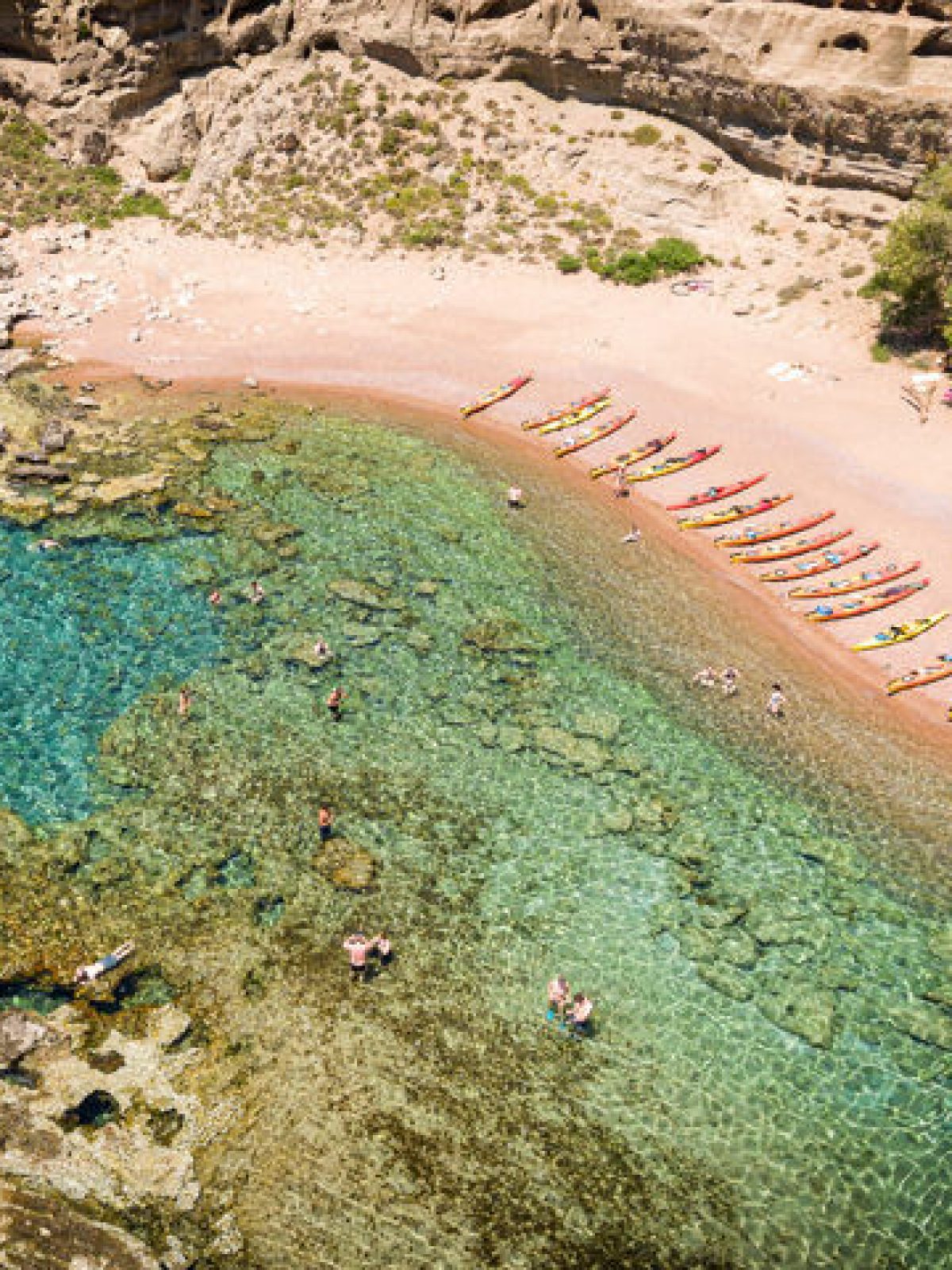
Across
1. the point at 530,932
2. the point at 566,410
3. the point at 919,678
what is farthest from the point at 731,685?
the point at 566,410

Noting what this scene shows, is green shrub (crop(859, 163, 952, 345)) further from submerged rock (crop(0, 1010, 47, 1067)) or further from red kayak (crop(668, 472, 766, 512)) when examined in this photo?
submerged rock (crop(0, 1010, 47, 1067))

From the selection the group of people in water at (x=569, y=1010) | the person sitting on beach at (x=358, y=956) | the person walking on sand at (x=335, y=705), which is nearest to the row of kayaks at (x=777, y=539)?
the group of people in water at (x=569, y=1010)

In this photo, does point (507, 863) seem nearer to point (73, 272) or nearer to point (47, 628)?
point (47, 628)

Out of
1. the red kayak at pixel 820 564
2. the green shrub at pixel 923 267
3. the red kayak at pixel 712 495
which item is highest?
the green shrub at pixel 923 267

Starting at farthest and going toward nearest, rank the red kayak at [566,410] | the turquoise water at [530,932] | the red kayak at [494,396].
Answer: the red kayak at [494,396]
the red kayak at [566,410]
the turquoise water at [530,932]

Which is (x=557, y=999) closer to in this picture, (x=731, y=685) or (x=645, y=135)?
(x=731, y=685)

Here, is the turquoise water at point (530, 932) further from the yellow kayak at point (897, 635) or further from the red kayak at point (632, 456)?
the red kayak at point (632, 456)
